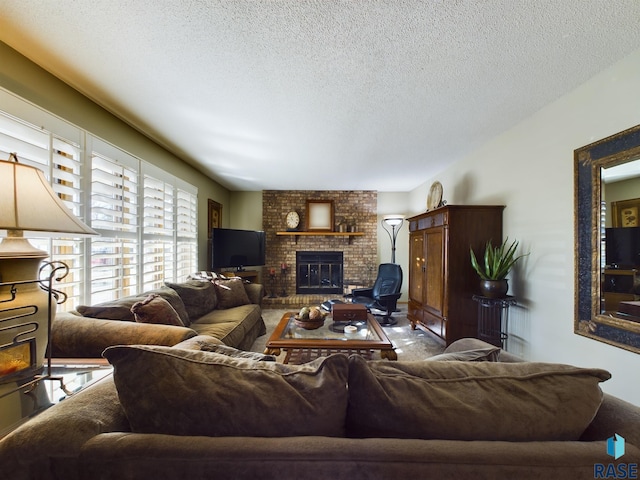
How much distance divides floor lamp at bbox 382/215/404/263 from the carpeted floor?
1.36 m

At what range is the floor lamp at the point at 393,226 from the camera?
4.73 m

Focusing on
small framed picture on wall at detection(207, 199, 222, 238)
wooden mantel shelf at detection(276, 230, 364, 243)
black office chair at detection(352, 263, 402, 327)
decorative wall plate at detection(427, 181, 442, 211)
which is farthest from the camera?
wooden mantel shelf at detection(276, 230, 364, 243)

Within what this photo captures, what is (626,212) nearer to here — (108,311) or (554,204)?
(554,204)

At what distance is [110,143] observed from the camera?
90.8 inches

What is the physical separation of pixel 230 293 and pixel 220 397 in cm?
268

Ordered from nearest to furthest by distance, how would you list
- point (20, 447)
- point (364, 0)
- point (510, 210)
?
point (20, 447)
point (364, 0)
point (510, 210)

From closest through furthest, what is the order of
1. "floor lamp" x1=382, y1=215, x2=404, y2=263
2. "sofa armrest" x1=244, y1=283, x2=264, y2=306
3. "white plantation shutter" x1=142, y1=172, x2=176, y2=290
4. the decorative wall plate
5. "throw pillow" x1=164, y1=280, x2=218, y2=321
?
"throw pillow" x1=164, y1=280, x2=218, y2=321 → "white plantation shutter" x1=142, y1=172, x2=176, y2=290 → "sofa armrest" x1=244, y1=283, x2=264, y2=306 → the decorative wall plate → "floor lamp" x1=382, y1=215, x2=404, y2=263

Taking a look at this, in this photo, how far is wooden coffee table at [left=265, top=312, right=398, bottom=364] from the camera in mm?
2048

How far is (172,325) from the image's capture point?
1.82 m

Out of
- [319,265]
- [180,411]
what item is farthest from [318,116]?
[319,265]

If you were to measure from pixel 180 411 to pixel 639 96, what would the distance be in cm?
277

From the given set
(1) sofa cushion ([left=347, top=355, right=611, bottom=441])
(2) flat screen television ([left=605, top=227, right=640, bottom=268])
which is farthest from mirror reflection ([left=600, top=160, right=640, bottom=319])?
(1) sofa cushion ([left=347, top=355, right=611, bottom=441])

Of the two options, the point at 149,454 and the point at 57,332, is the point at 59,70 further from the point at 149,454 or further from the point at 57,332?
the point at 149,454

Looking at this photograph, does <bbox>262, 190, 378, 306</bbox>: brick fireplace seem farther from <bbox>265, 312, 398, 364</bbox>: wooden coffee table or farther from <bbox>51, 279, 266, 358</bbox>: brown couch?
<bbox>265, 312, 398, 364</bbox>: wooden coffee table
